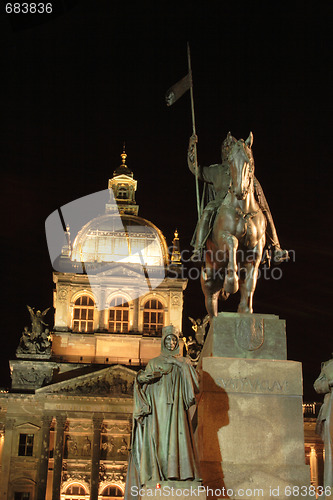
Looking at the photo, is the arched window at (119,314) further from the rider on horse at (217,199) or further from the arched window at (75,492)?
the rider on horse at (217,199)

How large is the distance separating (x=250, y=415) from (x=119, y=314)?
162 ft

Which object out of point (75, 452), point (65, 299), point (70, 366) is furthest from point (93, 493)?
point (65, 299)

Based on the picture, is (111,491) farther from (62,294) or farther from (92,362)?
(62,294)

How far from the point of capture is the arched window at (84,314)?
194 ft

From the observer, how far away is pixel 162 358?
10320mm

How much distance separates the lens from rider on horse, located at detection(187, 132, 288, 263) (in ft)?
38.8

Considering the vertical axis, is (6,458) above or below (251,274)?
above

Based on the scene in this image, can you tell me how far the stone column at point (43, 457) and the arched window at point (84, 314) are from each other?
369 inches

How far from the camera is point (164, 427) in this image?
992 cm

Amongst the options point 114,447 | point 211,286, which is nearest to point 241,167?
point 211,286

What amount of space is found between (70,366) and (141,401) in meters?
46.2

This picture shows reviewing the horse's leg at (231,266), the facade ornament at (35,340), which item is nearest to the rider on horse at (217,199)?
the horse's leg at (231,266)

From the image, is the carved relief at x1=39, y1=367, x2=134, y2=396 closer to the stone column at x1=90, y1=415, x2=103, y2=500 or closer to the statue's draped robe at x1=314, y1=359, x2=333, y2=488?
the stone column at x1=90, y1=415, x2=103, y2=500

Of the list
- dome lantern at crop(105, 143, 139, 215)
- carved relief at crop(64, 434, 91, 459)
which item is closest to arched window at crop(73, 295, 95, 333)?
dome lantern at crop(105, 143, 139, 215)
